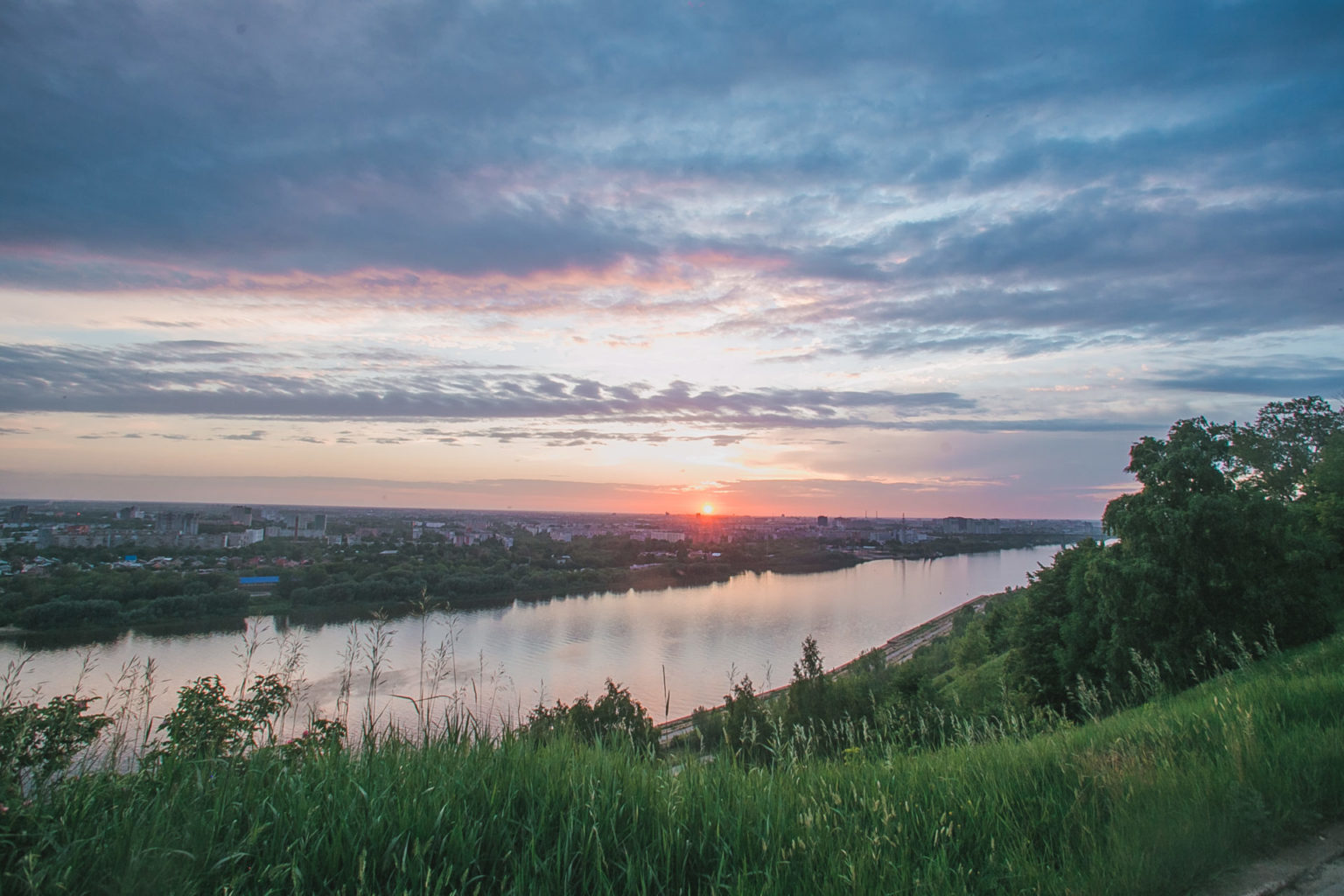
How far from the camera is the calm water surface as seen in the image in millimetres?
11352

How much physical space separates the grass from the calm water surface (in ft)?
2.63

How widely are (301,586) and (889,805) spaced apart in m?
31.2

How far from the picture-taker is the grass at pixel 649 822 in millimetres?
1766

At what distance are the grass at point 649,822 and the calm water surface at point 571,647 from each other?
803mm

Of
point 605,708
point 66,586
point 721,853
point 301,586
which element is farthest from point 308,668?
point 721,853

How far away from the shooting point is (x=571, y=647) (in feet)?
95.2

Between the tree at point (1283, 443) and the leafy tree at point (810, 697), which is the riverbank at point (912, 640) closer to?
the leafy tree at point (810, 697)

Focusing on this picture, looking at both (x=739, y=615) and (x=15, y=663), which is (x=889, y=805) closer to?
(x=15, y=663)

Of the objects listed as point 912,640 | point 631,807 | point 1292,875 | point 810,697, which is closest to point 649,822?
point 631,807

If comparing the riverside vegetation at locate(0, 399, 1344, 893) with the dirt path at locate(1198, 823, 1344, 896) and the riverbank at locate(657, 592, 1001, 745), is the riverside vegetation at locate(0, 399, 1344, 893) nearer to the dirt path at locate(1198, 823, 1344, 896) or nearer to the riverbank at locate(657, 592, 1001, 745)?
the dirt path at locate(1198, 823, 1344, 896)

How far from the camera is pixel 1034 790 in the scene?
276cm

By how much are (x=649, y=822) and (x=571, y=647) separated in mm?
28186

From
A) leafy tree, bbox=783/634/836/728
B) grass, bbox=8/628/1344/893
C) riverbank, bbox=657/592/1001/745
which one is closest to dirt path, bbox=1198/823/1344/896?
grass, bbox=8/628/1344/893

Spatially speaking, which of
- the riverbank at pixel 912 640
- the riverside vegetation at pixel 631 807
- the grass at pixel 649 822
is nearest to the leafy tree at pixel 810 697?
the riverbank at pixel 912 640
